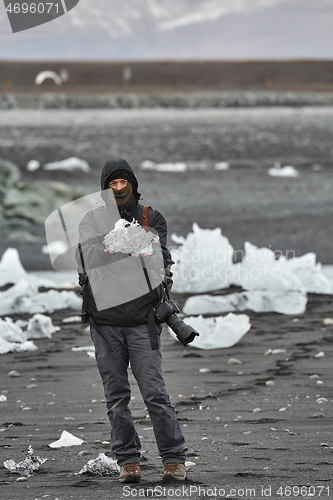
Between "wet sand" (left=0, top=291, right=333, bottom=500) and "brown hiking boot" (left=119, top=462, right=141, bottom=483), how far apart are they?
0.24ft

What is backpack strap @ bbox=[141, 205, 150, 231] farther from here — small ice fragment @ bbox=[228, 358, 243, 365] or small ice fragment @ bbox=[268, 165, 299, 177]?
small ice fragment @ bbox=[268, 165, 299, 177]

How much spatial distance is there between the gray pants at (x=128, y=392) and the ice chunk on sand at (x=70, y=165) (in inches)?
836

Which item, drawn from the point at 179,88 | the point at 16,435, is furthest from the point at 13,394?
the point at 179,88

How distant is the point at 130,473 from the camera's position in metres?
4.91

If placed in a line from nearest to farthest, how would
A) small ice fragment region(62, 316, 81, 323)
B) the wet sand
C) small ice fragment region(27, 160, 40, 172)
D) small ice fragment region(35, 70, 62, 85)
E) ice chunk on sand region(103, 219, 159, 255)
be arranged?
ice chunk on sand region(103, 219, 159, 255)
the wet sand
small ice fragment region(62, 316, 81, 323)
small ice fragment region(27, 160, 40, 172)
small ice fragment region(35, 70, 62, 85)

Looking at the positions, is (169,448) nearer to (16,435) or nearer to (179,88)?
(16,435)

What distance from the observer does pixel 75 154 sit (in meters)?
29.4


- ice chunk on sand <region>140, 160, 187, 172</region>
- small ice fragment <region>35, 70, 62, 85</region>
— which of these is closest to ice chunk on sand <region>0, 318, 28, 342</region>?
ice chunk on sand <region>140, 160, 187, 172</region>

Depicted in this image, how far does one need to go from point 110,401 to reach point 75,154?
24829 mm

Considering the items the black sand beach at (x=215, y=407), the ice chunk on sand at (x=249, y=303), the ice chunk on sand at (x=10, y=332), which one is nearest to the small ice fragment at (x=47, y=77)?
the black sand beach at (x=215, y=407)

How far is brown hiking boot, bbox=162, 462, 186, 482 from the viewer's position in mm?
4879

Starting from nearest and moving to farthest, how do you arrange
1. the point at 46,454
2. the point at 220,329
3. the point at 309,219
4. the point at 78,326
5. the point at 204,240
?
the point at 46,454, the point at 220,329, the point at 78,326, the point at 204,240, the point at 309,219

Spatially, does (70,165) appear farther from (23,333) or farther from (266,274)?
(23,333)

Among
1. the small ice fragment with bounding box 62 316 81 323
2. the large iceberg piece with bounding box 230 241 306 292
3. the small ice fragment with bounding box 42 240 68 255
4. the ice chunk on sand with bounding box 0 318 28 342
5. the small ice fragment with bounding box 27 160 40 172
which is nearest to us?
the ice chunk on sand with bounding box 0 318 28 342
